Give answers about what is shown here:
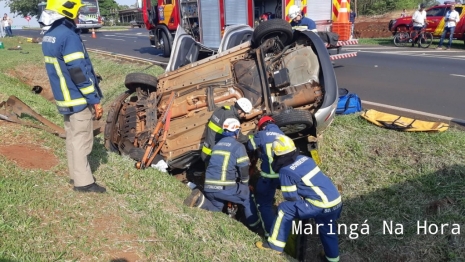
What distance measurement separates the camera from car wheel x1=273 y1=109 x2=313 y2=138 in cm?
446

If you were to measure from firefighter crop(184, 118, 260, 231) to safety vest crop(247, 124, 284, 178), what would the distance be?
17cm

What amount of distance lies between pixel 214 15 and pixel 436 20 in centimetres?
938

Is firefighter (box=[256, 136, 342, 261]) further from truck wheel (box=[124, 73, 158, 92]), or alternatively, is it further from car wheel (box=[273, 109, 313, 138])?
truck wheel (box=[124, 73, 158, 92])

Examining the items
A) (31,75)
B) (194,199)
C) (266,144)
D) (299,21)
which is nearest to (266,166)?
(266,144)

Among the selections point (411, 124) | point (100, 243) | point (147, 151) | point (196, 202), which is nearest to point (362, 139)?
point (411, 124)

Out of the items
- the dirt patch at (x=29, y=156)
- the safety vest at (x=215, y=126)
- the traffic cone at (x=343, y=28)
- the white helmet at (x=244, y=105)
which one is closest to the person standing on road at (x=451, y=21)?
the traffic cone at (x=343, y=28)

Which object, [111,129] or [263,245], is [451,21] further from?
[263,245]

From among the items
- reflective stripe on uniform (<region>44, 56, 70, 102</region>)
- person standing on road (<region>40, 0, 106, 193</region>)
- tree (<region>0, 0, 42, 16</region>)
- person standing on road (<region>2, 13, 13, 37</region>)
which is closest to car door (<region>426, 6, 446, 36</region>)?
person standing on road (<region>40, 0, 106, 193</region>)

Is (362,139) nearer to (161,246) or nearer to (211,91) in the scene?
(211,91)

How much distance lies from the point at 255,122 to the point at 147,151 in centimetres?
136

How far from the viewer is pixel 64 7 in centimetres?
325

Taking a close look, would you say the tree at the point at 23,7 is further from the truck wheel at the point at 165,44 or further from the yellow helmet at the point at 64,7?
the yellow helmet at the point at 64,7

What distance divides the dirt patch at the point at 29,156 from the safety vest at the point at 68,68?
3.29 ft

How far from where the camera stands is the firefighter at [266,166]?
4129 millimetres
